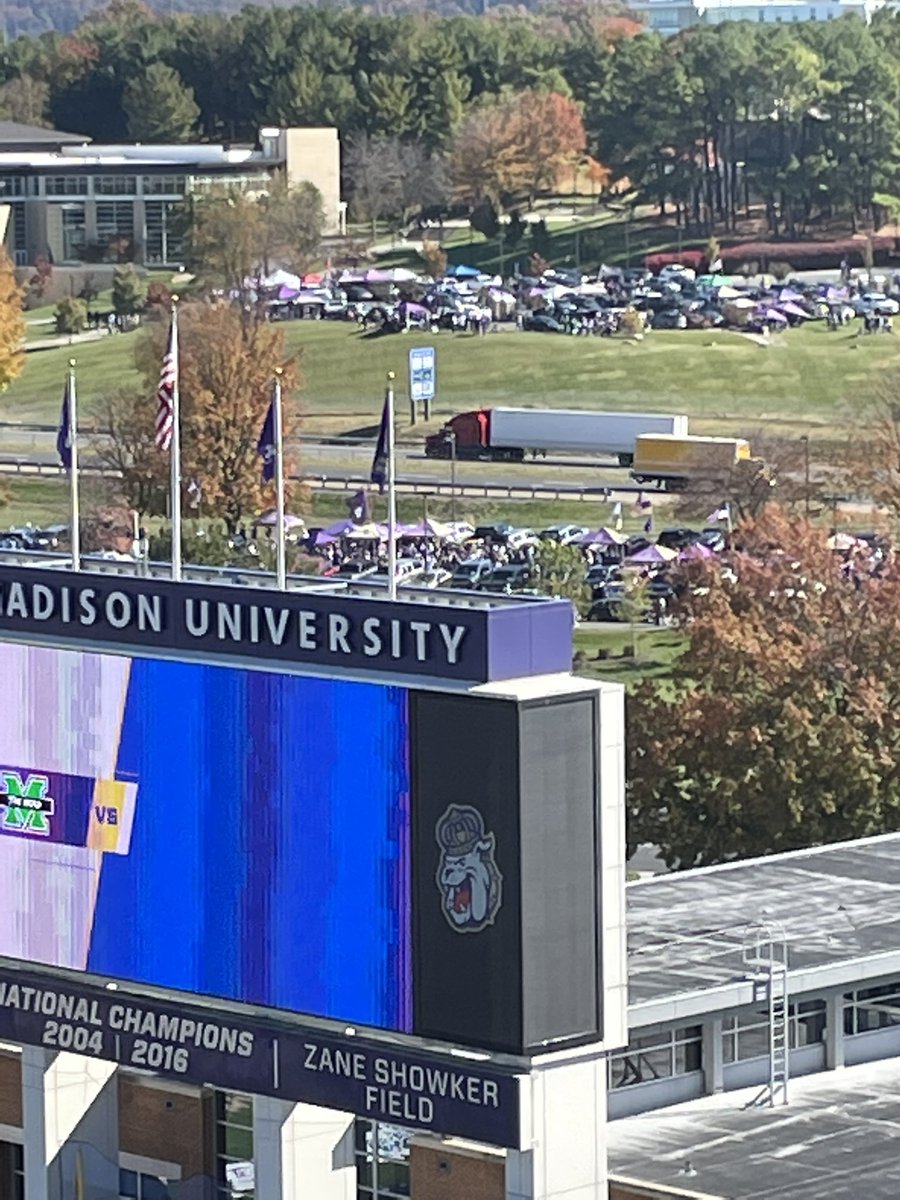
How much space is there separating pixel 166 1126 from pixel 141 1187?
3.09ft

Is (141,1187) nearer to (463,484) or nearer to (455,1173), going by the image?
(455,1173)

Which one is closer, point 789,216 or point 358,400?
point 358,400

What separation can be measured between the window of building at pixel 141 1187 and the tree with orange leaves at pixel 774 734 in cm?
2257

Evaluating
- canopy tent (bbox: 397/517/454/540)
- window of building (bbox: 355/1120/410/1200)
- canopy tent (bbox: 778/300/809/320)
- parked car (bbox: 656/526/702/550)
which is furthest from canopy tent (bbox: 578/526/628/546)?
window of building (bbox: 355/1120/410/1200)

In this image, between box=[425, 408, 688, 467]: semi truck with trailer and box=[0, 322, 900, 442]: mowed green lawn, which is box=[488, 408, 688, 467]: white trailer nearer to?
box=[425, 408, 688, 467]: semi truck with trailer

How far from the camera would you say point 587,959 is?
36750mm

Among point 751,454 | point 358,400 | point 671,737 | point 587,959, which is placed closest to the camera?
point 587,959

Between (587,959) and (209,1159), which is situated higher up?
(587,959)

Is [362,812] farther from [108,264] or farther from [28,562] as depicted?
[108,264]

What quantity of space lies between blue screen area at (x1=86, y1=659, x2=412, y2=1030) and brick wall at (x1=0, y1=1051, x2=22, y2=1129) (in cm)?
347

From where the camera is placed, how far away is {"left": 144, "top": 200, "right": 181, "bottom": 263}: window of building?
19000 cm

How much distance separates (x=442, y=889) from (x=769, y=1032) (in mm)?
7830

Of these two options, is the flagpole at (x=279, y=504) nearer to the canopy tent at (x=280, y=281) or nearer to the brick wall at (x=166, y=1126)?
the brick wall at (x=166, y=1126)

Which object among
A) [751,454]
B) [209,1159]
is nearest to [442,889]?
[209,1159]
